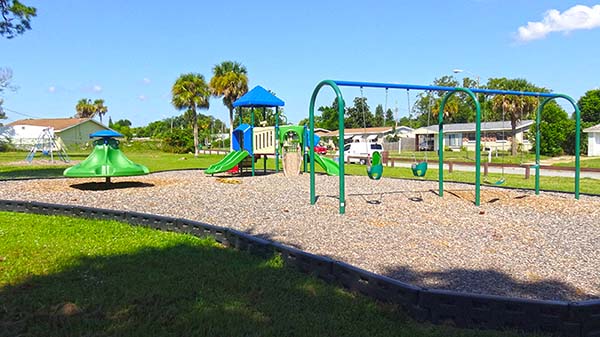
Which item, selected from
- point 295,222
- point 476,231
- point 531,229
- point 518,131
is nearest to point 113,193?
point 295,222

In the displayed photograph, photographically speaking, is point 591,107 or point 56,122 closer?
point 591,107

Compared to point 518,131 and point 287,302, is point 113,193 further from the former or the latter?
point 518,131

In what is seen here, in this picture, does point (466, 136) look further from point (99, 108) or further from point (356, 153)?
point (99, 108)

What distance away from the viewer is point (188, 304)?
409cm

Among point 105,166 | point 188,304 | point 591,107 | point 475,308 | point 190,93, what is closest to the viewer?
point 475,308

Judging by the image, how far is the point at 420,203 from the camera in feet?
33.6

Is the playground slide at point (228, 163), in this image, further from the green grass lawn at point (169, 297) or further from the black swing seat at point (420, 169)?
the green grass lawn at point (169, 297)

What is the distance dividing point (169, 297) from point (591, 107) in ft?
186

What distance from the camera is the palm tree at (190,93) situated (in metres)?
45.2

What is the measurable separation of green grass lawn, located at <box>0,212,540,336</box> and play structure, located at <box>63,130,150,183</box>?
6.36 meters

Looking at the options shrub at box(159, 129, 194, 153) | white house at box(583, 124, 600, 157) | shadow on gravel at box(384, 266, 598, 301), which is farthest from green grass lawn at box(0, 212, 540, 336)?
shrub at box(159, 129, 194, 153)

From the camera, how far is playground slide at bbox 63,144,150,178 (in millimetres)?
12398

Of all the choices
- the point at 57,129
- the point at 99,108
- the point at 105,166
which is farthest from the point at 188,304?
the point at 99,108

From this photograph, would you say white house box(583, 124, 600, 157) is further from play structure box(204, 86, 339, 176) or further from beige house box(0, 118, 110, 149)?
beige house box(0, 118, 110, 149)
